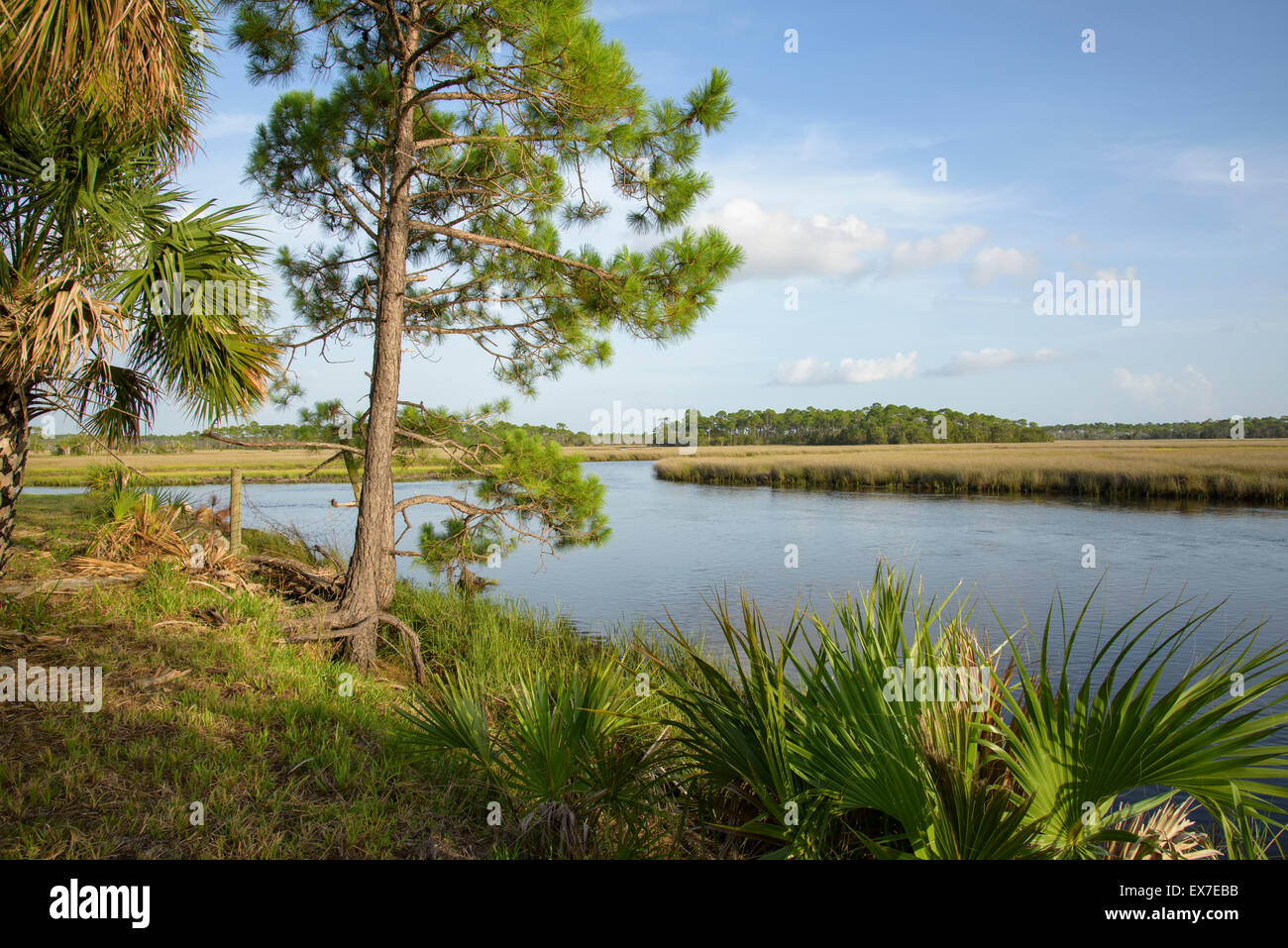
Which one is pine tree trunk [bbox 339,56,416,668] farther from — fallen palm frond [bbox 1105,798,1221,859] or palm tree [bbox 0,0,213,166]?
fallen palm frond [bbox 1105,798,1221,859]

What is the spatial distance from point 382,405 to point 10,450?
3.13 m

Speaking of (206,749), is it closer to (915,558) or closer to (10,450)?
(10,450)

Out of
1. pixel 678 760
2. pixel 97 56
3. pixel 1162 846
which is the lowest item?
pixel 678 760

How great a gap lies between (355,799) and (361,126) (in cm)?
836

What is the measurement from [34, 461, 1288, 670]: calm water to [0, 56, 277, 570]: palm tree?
474 centimetres

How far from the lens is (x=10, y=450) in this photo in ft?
20.2

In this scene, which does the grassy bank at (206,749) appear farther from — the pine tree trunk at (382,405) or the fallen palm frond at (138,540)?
the pine tree trunk at (382,405)

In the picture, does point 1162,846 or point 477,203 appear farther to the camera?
point 477,203

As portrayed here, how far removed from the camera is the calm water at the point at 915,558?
1223cm

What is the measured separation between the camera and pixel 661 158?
8039 mm

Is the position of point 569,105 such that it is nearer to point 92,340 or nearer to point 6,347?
point 92,340

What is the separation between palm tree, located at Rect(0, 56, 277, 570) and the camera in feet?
17.9

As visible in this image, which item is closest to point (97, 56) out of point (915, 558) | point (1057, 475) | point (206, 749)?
point (206, 749)
